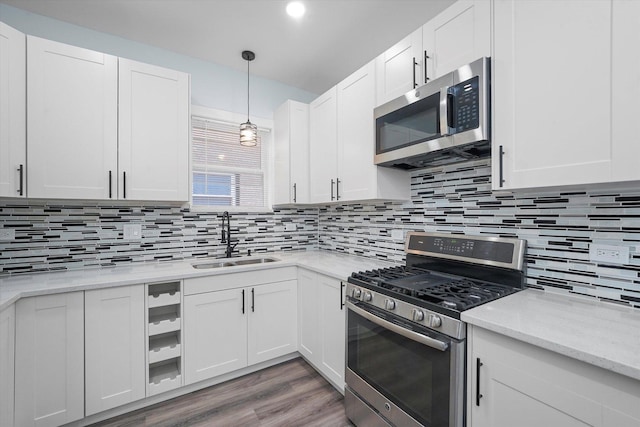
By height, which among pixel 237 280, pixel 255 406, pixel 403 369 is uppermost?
pixel 237 280

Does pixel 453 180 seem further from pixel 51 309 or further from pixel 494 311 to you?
pixel 51 309

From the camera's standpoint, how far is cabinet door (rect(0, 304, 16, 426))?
4.53 feet

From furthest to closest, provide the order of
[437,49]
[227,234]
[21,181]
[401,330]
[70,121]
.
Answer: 1. [227,234]
2. [70,121]
3. [21,181]
4. [437,49]
5. [401,330]

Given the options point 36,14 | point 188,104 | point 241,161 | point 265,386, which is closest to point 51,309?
point 265,386

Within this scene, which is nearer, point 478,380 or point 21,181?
point 478,380

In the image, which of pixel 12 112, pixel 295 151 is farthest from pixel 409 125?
pixel 12 112

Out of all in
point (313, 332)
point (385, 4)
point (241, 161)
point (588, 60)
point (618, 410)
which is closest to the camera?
point (618, 410)

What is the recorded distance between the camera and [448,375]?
120 centimetres

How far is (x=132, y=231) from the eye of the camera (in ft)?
7.75

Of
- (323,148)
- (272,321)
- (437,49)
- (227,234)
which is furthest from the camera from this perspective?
(227,234)

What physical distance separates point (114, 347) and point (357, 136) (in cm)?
219

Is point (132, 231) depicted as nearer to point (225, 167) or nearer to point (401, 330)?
point (225, 167)

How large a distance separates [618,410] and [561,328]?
0.25 meters

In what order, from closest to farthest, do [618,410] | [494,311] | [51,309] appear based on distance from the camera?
[618,410] → [494,311] → [51,309]
